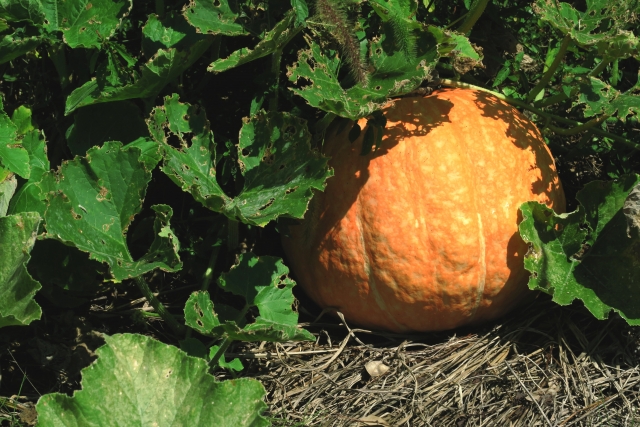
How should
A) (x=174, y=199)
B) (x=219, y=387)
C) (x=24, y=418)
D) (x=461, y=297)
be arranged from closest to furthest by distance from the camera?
(x=219, y=387), (x=24, y=418), (x=461, y=297), (x=174, y=199)

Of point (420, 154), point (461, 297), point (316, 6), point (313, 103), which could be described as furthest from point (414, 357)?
point (316, 6)

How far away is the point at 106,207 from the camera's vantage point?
2301 millimetres

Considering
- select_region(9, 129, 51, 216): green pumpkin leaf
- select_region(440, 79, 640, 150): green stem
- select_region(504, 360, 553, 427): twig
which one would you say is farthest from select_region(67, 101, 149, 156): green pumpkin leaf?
select_region(504, 360, 553, 427): twig

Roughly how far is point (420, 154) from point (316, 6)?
1.86 ft

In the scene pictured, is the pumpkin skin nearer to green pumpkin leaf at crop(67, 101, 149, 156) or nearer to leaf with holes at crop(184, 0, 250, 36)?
leaf with holes at crop(184, 0, 250, 36)

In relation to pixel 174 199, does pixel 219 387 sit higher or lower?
lower

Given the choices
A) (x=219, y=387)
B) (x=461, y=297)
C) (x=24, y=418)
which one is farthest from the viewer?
(x=461, y=297)

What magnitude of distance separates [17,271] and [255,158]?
737mm

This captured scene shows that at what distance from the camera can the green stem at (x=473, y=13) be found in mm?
2463

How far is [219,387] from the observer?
2.08 meters

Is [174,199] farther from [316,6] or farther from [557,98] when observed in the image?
[557,98]

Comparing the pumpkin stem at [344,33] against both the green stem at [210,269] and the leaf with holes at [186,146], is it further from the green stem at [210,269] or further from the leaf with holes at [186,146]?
the green stem at [210,269]

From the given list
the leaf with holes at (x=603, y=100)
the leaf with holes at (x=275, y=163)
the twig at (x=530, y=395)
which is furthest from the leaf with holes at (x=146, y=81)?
the twig at (x=530, y=395)

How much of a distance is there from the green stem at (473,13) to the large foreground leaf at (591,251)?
605 mm
